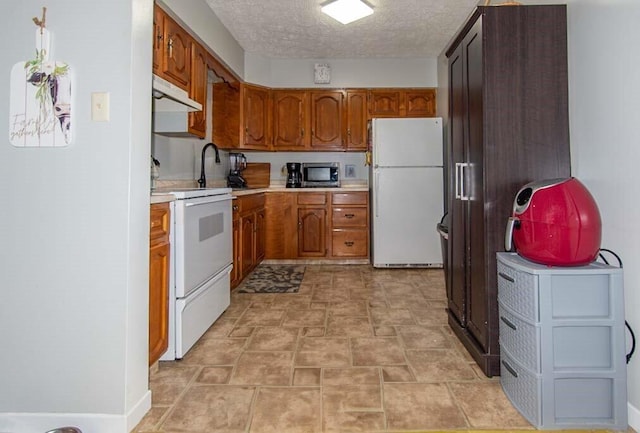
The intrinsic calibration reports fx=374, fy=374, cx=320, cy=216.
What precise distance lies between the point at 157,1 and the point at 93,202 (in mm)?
1757

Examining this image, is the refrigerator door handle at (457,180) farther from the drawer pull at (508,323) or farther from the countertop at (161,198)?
the countertop at (161,198)

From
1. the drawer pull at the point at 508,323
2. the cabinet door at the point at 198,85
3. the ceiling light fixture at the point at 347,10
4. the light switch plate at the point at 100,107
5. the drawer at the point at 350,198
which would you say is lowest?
the drawer pull at the point at 508,323

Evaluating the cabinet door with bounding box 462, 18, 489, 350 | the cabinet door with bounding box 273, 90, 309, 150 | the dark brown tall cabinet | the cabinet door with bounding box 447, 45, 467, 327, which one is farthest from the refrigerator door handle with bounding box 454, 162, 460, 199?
the cabinet door with bounding box 273, 90, 309, 150

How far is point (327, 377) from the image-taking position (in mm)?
1849

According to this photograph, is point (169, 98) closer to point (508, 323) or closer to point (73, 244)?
point (73, 244)

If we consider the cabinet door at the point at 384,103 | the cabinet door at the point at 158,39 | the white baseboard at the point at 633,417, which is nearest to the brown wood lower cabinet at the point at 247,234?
the cabinet door at the point at 158,39

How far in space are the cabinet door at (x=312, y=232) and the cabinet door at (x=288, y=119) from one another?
0.96m

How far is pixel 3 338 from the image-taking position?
1.44m

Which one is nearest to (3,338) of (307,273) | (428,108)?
(307,273)

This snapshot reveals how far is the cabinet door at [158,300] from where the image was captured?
69.9 inches

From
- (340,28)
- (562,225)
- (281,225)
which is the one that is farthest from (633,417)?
(340,28)

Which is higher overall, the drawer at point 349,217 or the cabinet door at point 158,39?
the cabinet door at point 158,39

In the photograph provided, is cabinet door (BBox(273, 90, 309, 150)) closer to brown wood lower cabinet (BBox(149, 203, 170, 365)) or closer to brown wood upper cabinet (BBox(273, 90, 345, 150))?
brown wood upper cabinet (BBox(273, 90, 345, 150))

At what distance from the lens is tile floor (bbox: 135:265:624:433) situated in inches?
59.1
